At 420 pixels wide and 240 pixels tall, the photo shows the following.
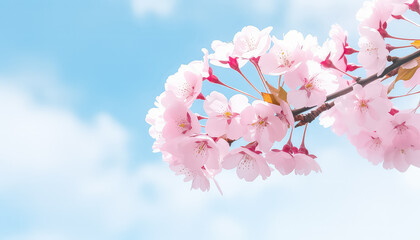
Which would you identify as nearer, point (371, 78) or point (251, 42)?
point (371, 78)

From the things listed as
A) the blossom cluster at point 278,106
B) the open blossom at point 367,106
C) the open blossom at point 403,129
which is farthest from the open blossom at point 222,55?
the open blossom at point 403,129

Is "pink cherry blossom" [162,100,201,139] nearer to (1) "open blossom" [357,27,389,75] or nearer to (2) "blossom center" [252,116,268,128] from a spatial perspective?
(2) "blossom center" [252,116,268,128]

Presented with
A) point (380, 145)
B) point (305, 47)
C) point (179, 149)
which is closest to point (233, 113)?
point (179, 149)

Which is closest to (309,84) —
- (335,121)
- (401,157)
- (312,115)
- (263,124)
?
(312,115)

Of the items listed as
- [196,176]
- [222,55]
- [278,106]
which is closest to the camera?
[278,106]

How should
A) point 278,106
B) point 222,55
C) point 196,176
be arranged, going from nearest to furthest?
point 278,106 → point 222,55 → point 196,176

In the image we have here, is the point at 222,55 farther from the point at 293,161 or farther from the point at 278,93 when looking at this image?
the point at 293,161

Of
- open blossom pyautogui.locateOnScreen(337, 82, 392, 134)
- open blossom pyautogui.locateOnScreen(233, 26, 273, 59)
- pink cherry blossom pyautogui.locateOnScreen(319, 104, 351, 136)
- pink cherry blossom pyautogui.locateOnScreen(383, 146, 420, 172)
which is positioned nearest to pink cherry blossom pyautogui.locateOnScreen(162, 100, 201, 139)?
Result: open blossom pyautogui.locateOnScreen(233, 26, 273, 59)
